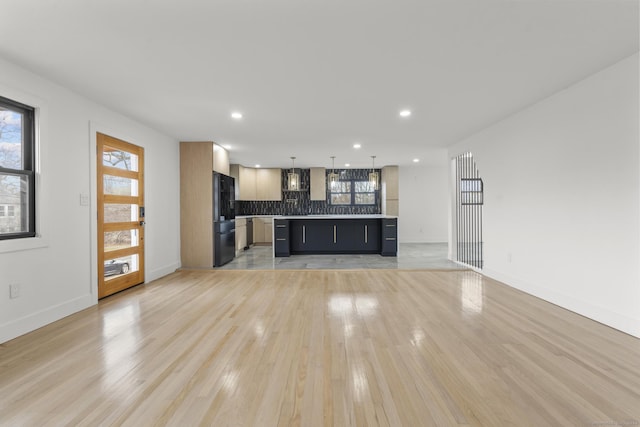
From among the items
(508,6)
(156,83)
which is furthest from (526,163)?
(156,83)

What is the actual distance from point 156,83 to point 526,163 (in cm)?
467

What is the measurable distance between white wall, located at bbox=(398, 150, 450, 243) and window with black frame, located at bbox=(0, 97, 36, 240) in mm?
8696

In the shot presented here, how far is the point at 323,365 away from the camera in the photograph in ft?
7.23

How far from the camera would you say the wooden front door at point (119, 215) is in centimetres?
400

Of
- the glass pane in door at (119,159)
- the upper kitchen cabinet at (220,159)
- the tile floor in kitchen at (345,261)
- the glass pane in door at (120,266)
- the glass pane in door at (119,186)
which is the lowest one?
the tile floor in kitchen at (345,261)

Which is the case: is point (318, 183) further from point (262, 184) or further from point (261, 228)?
point (261, 228)

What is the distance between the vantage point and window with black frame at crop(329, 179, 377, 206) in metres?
10.0

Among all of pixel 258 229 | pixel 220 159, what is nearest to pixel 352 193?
pixel 258 229

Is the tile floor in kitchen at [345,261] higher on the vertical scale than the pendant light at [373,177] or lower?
lower

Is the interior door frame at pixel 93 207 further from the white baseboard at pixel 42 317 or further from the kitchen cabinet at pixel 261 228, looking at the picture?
the kitchen cabinet at pixel 261 228

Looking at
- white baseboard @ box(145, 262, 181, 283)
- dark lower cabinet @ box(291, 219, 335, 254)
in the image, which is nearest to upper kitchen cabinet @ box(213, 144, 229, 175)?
white baseboard @ box(145, 262, 181, 283)

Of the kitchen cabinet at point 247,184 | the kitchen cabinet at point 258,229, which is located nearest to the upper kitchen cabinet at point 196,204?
the kitchen cabinet at point 247,184

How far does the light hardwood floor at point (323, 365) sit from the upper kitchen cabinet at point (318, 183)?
20.1 ft

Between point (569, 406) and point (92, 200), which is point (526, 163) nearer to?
point (569, 406)
